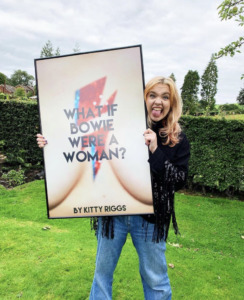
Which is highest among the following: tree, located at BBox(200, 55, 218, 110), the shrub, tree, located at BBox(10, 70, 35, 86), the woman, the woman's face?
tree, located at BBox(10, 70, 35, 86)

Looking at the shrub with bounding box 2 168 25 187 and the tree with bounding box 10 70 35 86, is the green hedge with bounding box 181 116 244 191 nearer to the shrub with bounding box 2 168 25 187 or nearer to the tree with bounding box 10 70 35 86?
the shrub with bounding box 2 168 25 187

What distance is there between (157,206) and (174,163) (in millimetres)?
343

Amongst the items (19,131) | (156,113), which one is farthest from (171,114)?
(19,131)

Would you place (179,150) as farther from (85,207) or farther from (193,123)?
(193,123)

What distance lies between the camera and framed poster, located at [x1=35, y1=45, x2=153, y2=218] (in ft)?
4.98

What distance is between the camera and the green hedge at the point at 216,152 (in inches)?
222

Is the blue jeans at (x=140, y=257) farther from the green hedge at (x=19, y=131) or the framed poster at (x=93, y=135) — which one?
the green hedge at (x=19, y=131)

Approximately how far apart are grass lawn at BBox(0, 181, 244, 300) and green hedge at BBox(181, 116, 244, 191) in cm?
111

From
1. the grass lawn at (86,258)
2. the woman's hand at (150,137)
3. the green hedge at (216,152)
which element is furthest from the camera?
the green hedge at (216,152)

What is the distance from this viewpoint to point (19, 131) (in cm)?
758

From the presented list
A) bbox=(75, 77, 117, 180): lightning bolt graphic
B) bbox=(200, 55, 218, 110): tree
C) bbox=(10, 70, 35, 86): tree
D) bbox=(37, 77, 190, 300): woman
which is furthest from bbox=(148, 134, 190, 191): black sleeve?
bbox=(10, 70, 35, 86): tree

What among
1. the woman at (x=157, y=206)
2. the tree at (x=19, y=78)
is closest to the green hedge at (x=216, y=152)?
the woman at (x=157, y=206)

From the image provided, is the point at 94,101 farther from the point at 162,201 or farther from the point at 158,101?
the point at 162,201

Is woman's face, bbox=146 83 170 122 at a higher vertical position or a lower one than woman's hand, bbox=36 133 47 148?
higher
